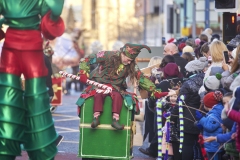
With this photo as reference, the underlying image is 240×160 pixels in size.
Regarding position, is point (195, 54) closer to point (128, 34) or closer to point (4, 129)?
point (4, 129)

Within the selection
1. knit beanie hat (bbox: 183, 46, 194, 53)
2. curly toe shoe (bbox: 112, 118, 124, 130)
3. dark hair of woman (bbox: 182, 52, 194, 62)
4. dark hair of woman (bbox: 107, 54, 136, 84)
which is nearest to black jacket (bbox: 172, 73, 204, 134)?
dark hair of woman (bbox: 107, 54, 136, 84)

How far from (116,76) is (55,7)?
7.58 ft

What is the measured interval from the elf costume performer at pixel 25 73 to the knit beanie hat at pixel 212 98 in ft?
7.03

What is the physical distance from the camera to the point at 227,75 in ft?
39.4

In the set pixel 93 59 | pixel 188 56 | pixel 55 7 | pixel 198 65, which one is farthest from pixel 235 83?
pixel 188 56

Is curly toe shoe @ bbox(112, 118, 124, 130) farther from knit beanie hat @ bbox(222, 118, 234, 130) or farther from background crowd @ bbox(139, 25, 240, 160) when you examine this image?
knit beanie hat @ bbox(222, 118, 234, 130)

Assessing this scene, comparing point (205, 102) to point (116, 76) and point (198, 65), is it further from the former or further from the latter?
point (198, 65)

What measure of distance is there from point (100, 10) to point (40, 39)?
132 metres

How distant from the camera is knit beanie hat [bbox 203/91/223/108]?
11.9m

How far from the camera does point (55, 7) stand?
1102 cm

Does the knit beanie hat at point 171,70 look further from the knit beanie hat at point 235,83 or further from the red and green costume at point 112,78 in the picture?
the knit beanie hat at point 235,83

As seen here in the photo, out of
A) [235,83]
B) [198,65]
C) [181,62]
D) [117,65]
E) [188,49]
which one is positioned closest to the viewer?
[235,83]

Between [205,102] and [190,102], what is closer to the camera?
[205,102]

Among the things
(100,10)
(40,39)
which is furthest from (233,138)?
(100,10)
